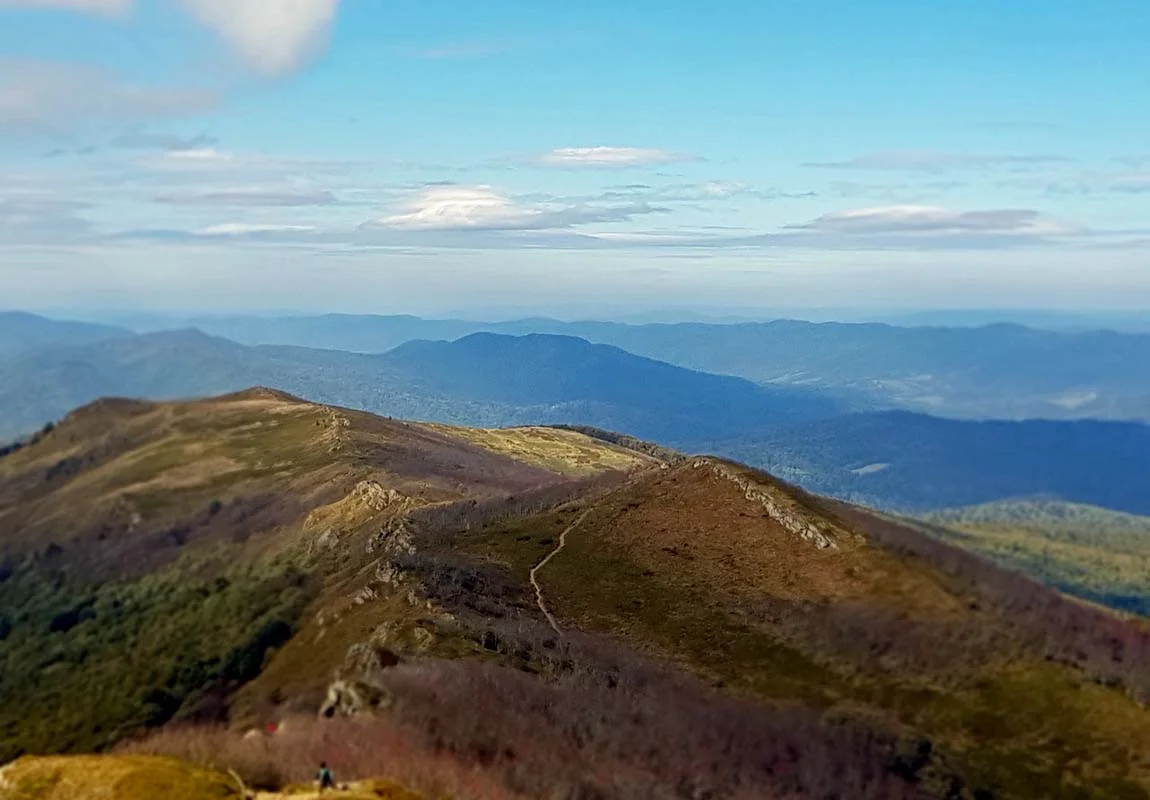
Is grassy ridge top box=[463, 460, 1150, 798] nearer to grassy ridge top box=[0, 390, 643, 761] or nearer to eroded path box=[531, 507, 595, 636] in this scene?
eroded path box=[531, 507, 595, 636]

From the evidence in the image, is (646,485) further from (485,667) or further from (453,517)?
(485,667)

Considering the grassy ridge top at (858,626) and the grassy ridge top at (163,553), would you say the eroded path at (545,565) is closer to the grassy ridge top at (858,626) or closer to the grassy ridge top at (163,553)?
the grassy ridge top at (858,626)

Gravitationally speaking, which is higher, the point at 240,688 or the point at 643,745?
the point at 643,745

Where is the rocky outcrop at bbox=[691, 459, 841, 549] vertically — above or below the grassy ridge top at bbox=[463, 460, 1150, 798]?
above

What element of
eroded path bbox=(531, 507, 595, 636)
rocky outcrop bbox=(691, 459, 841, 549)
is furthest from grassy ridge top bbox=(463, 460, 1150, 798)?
eroded path bbox=(531, 507, 595, 636)

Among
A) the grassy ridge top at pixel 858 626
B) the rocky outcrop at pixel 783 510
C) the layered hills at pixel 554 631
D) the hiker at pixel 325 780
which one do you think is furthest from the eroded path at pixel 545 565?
the hiker at pixel 325 780

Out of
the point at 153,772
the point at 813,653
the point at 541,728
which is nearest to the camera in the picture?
the point at 153,772

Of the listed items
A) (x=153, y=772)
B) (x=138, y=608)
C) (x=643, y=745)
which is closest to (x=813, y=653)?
(x=643, y=745)
